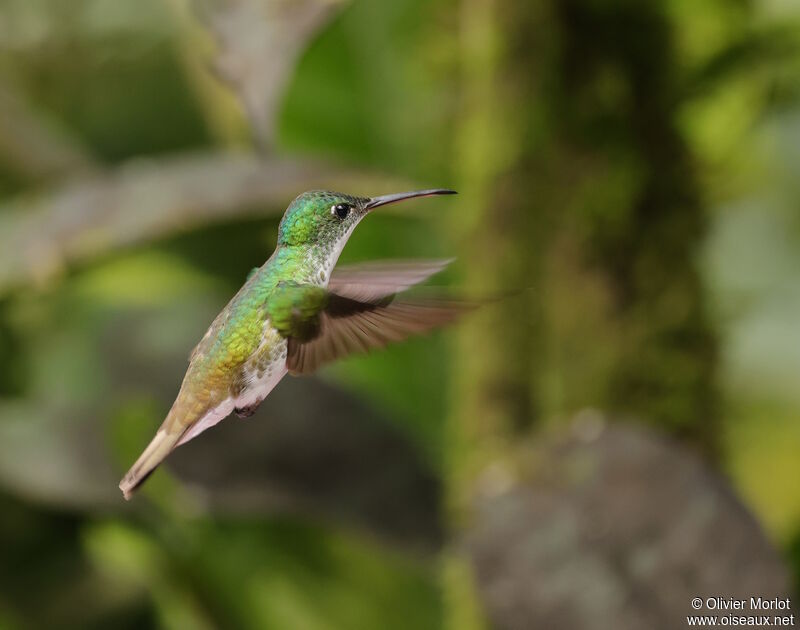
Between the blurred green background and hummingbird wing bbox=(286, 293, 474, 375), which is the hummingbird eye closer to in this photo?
hummingbird wing bbox=(286, 293, 474, 375)

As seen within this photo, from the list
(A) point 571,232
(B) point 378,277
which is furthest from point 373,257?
(B) point 378,277

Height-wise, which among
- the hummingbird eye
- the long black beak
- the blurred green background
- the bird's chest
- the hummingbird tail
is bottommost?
the hummingbird tail

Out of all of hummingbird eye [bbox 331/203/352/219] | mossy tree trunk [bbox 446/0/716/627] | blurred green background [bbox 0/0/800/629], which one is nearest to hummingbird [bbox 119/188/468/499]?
hummingbird eye [bbox 331/203/352/219]

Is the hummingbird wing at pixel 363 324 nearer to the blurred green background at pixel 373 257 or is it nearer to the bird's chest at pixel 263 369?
the bird's chest at pixel 263 369

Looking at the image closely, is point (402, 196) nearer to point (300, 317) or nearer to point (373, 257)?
point (300, 317)

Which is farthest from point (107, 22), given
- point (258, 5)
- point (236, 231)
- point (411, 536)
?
point (258, 5)
